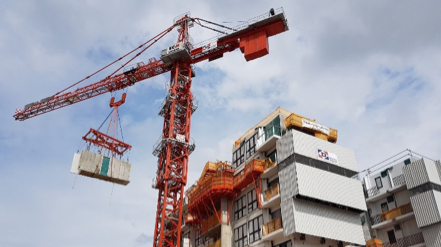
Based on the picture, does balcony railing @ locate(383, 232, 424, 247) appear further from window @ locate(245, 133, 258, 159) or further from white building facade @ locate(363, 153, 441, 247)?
window @ locate(245, 133, 258, 159)

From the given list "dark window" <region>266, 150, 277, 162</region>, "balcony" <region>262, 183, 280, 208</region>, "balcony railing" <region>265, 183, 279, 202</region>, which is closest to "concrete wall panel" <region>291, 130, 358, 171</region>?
"dark window" <region>266, 150, 277, 162</region>

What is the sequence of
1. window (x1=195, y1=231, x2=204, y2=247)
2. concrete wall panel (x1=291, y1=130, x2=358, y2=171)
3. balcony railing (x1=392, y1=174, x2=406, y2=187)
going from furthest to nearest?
window (x1=195, y1=231, x2=204, y2=247), balcony railing (x1=392, y1=174, x2=406, y2=187), concrete wall panel (x1=291, y1=130, x2=358, y2=171)

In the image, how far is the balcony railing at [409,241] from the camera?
51169 mm

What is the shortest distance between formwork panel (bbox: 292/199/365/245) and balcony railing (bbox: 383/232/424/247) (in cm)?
882

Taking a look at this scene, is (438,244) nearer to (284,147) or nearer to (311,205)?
(311,205)

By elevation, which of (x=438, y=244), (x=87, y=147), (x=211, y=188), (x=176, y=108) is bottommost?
(x=438, y=244)

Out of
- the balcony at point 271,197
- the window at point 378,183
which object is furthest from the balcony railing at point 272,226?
the window at point 378,183

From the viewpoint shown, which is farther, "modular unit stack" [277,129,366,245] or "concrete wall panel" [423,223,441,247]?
"concrete wall panel" [423,223,441,247]

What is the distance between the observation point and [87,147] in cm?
5516

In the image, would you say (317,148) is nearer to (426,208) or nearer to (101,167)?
(426,208)

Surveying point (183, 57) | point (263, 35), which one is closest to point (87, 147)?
point (183, 57)

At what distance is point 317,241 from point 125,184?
87.0ft

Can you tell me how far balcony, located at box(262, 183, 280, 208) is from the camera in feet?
154

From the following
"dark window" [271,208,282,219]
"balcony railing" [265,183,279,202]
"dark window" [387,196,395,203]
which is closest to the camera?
"dark window" [271,208,282,219]
